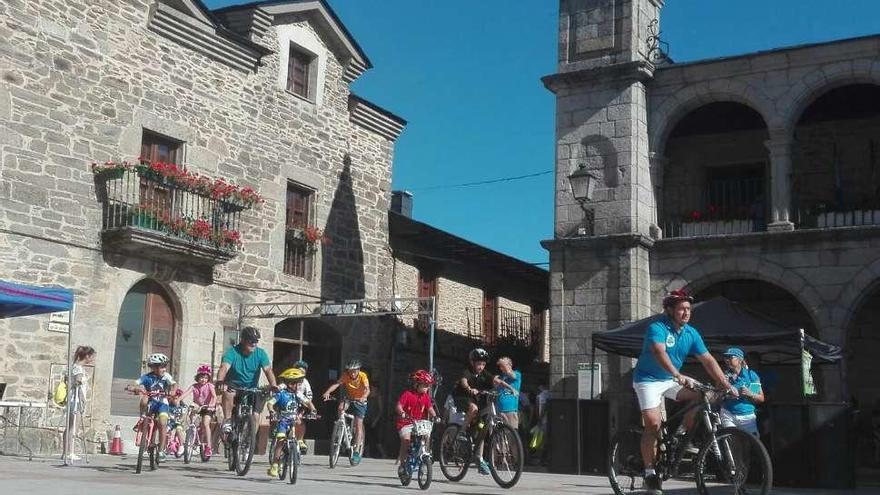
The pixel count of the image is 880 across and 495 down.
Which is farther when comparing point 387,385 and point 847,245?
point 387,385

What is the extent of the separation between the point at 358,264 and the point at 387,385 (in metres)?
2.75

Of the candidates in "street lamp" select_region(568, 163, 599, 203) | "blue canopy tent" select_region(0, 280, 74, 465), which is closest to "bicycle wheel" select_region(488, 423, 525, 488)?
"blue canopy tent" select_region(0, 280, 74, 465)

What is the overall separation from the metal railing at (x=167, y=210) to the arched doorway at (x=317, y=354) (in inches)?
119

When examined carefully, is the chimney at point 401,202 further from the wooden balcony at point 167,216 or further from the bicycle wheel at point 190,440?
the bicycle wheel at point 190,440

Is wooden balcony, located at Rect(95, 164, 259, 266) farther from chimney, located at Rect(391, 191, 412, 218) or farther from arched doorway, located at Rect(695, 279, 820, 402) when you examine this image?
chimney, located at Rect(391, 191, 412, 218)

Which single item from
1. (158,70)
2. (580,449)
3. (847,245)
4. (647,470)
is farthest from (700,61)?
(647,470)

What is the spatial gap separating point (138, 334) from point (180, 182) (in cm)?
270

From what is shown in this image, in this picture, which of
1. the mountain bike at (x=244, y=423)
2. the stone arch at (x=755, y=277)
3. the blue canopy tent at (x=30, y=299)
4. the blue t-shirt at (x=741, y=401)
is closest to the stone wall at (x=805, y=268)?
the stone arch at (x=755, y=277)

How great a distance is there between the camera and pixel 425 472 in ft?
35.5

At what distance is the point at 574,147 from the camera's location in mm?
19500

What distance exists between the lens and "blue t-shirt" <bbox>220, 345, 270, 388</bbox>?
11516 millimetres

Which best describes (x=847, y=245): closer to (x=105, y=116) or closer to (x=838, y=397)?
(x=838, y=397)

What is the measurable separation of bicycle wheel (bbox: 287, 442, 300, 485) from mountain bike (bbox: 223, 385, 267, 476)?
627 millimetres

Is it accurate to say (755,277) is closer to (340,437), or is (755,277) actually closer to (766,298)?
(766,298)
